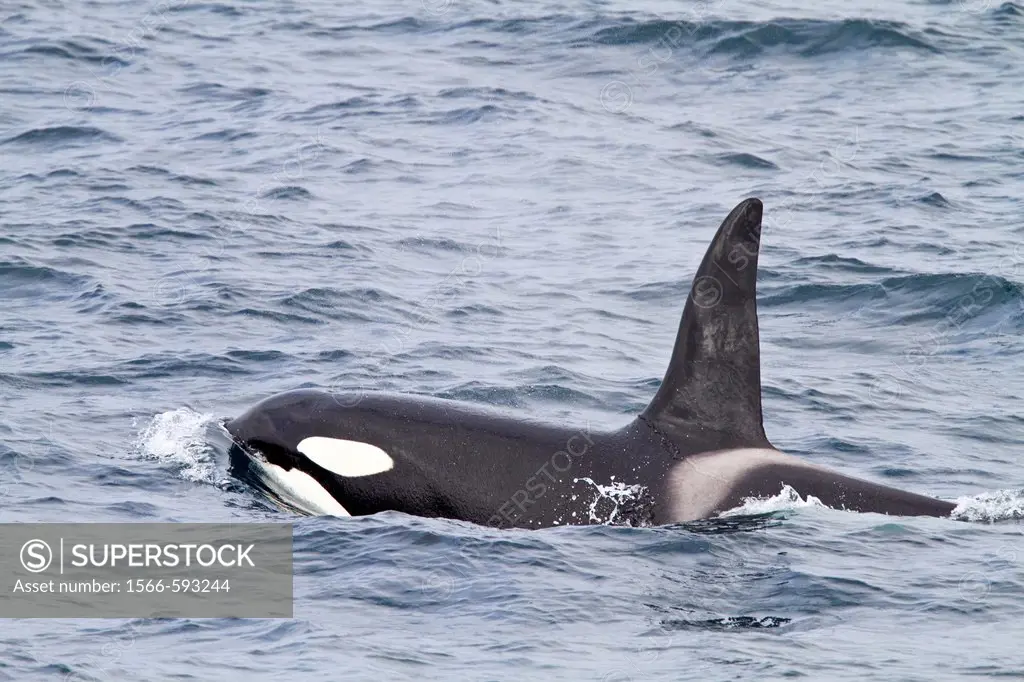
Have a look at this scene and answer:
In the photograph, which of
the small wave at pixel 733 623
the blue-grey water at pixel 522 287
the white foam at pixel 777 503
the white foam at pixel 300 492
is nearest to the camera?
the small wave at pixel 733 623

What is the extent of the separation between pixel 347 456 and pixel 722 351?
9.01ft

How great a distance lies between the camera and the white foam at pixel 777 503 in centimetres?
1047

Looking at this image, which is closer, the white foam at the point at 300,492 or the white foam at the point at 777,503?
the white foam at the point at 777,503

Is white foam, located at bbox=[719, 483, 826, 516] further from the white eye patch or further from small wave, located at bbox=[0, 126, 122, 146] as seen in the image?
small wave, located at bbox=[0, 126, 122, 146]

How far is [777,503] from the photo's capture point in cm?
1055

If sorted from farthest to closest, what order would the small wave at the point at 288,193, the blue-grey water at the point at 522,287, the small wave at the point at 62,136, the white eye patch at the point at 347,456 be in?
the small wave at the point at 62,136, the small wave at the point at 288,193, the white eye patch at the point at 347,456, the blue-grey water at the point at 522,287

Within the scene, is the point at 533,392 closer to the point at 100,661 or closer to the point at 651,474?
the point at 651,474

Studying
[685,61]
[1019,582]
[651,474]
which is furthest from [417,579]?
[685,61]

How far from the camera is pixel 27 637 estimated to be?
893cm

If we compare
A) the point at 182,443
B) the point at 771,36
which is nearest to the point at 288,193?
the point at 182,443

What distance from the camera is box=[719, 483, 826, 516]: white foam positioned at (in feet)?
34.3

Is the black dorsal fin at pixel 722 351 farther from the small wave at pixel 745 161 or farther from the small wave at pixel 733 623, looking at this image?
the small wave at pixel 745 161

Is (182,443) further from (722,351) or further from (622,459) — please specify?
(722,351)

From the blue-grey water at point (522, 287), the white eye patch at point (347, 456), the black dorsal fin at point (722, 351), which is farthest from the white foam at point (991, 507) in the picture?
the white eye patch at point (347, 456)
